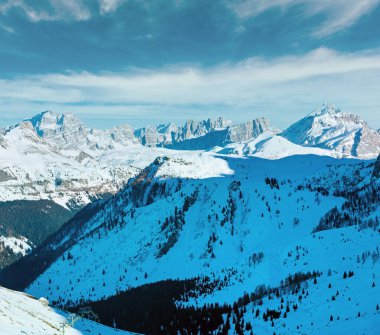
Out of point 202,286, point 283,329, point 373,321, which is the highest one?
point 373,321

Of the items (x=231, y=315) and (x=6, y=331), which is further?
(x=231, y=315)

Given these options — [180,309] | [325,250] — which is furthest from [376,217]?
[180,309]

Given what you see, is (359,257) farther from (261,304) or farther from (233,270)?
(233,270)

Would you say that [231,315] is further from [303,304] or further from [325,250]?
[325,250]

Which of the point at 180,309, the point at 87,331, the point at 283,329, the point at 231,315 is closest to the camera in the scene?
the point at 87,331

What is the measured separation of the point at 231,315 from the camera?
94.2 metres

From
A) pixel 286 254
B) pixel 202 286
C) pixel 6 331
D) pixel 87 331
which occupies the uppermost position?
pixel 6 331

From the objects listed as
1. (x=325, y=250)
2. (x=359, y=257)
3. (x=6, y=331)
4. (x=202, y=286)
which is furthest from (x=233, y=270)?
(x=6, y=331)

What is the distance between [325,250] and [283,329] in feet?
284

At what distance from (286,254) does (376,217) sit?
4227cm

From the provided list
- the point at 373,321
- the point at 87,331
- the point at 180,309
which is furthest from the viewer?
the point at 180,309

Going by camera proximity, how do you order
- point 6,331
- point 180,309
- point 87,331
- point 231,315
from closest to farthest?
point 6,331, point 87,331, point 231,315, point 180,309

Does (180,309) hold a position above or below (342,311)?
below

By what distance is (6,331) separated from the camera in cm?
2952
